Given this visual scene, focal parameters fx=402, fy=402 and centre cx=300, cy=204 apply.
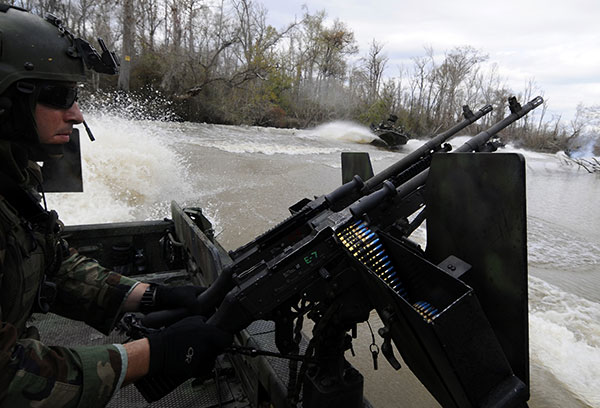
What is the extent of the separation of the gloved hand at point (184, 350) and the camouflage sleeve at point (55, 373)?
128 mm

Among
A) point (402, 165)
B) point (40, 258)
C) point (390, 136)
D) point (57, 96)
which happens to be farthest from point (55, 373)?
point (390, 136)

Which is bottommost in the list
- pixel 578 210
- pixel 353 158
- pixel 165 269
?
pixel 578 210

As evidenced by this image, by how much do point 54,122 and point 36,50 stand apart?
302 millimetres

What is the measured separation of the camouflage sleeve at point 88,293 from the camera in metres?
2.13

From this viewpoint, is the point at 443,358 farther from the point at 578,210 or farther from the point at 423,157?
the point at 578,210

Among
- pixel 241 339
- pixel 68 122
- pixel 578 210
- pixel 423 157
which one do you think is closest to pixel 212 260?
pixel 241 339

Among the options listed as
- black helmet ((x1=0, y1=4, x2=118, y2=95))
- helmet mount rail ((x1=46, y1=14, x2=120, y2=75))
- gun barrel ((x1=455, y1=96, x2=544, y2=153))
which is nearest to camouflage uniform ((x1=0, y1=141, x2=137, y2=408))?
black helmet ((x1=0, y1=4, x2=118, y2=95))

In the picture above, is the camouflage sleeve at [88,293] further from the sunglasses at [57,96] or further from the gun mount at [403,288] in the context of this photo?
the sunglasses at [57,96]

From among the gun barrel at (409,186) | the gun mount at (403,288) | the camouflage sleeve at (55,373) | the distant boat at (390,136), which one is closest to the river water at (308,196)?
the gun mount at (403,288)

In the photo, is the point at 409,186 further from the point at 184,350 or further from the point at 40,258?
the point at 40,258

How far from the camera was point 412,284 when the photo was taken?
5.21ft

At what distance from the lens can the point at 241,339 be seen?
248 centimetres

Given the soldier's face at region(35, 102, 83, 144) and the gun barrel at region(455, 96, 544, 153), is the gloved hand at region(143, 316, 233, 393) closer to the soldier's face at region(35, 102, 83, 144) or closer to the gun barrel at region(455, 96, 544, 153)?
the soldier's face at region(35, 102, 83, 144)

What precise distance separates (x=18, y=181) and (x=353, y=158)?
2266 millimetres
